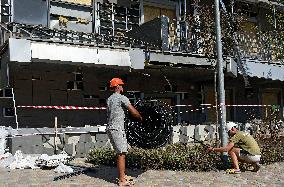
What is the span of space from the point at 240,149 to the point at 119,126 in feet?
10.6

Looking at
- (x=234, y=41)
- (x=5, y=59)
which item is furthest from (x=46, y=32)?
(x=234, y=41)

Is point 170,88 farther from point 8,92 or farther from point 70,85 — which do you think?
point 8,92

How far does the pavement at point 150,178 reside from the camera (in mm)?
7715

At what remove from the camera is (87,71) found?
1503 cm

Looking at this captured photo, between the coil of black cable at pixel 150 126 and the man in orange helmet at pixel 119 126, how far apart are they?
23.7 inches

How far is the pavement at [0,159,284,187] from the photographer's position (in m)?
7.71

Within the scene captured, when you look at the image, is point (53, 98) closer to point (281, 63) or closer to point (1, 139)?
point (1, 139)

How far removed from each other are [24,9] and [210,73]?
7.43 metres

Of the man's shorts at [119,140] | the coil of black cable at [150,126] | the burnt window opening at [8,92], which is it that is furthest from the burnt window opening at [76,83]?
the man's shorts at [119,140]

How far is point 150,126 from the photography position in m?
8.12

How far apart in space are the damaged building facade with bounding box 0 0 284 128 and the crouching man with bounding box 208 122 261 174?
3.53 m

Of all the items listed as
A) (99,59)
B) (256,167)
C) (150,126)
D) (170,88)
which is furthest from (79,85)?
(256,167)

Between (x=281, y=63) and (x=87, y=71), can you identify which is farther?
(x=281, y=63)

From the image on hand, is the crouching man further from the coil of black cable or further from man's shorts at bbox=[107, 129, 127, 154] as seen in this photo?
man's shorts at bbox=[107, 129, 127, 154]
